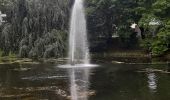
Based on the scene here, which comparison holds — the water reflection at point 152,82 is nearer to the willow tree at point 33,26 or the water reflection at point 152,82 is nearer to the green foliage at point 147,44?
the green foliage at point 147,44

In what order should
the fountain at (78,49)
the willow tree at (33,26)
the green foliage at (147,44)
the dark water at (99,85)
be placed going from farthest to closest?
the willow tree at (33,26) → the green foliage at (147,44) → the fountain at (78,49) → the dark water at (99,85)

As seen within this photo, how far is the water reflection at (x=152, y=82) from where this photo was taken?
54.5 feet

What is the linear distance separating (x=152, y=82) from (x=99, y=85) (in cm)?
273

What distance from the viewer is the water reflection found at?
16.6 metres

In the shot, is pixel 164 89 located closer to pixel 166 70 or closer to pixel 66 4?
pixel 166 70

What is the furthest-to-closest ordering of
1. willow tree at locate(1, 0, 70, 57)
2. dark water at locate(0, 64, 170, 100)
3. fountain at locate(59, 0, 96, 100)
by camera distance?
willow tree at locate(1, 0, 70, 57) → fountain at locate(59, 0, 96, 100) → dark water at locate(0, 64, 170, 100)

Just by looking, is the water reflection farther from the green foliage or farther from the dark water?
the green foliage

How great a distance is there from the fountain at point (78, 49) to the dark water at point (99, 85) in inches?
26.9

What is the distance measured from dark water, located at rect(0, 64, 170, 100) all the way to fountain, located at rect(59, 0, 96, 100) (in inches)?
26.9

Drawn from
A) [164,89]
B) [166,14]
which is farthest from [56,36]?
[164,89]

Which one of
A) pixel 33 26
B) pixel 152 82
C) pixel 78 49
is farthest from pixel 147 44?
pixel 152 82

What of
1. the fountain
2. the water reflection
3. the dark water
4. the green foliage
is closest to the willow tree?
the fountain

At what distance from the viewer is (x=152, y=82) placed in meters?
18.8

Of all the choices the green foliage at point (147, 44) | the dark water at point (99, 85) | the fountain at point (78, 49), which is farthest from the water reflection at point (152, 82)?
the green foliage at point (147, 44)
